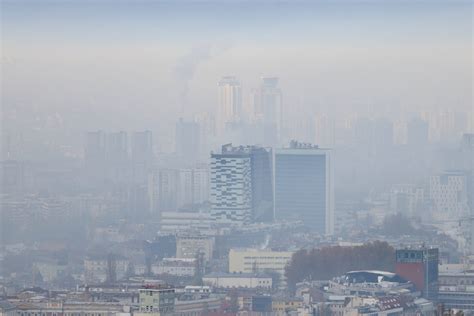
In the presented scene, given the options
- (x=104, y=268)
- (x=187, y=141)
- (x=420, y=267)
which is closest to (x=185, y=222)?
(x=187, y=141)

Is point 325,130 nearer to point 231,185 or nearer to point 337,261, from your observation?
point 231,185

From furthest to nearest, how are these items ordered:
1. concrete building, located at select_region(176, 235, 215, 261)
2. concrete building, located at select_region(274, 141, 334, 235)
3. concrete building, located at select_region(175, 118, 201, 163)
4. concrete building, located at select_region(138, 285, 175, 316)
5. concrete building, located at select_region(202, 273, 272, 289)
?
concrete building, located at select_region(274, 141, 334, 235), concrete building, located at select_region(175, 118, 201, 163), concrete building, located at select_region(176, 235, 215, 261), concrete building, located at select_region(202, 273, 272, 289), concrete building, located at select_region(138, 285, 175, 316)

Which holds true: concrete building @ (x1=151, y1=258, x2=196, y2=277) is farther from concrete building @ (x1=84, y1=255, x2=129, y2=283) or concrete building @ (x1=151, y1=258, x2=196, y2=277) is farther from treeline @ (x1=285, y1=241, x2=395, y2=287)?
treeline @ (x1=285, y1=241, x2=395, y2=287)

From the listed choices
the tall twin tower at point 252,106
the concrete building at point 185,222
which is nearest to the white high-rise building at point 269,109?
the tall twin tower at point 252,106

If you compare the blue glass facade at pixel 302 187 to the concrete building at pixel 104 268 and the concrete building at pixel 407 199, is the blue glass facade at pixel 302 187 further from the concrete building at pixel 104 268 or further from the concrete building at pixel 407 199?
A: the concrete building at pixel 104 268

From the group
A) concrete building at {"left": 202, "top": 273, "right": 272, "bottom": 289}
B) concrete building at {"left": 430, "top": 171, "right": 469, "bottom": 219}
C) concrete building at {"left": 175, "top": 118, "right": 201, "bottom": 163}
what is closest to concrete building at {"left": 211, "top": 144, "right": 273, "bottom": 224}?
concrete building at {"left": 175, "top": 118, "right": 201, "bottom": 163}

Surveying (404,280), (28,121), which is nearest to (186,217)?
(28,121)

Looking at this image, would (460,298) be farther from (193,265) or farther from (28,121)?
(28,121)
